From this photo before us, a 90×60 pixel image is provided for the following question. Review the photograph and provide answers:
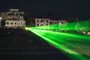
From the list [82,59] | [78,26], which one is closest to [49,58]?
[82,59]

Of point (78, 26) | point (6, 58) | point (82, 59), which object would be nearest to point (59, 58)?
point (82, 59)

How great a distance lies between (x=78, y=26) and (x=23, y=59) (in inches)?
4001

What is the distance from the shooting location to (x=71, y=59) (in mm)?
19062

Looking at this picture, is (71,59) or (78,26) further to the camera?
(78,26)

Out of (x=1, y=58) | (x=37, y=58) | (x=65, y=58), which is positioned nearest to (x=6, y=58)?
(x=1, y=58)

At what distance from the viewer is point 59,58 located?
65.9 ft

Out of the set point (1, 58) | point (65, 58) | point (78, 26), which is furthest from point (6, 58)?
point (78, 26)

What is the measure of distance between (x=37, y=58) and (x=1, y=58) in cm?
192

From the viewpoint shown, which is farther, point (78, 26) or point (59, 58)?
point (78, 26)

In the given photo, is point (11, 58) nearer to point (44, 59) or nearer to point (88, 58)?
point (44, 59)

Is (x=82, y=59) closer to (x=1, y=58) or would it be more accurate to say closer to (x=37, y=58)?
(x=37, y=58)

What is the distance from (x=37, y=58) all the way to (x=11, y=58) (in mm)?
1384

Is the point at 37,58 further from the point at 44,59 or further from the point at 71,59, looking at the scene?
the point at 71,59

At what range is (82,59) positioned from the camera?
19000mm
